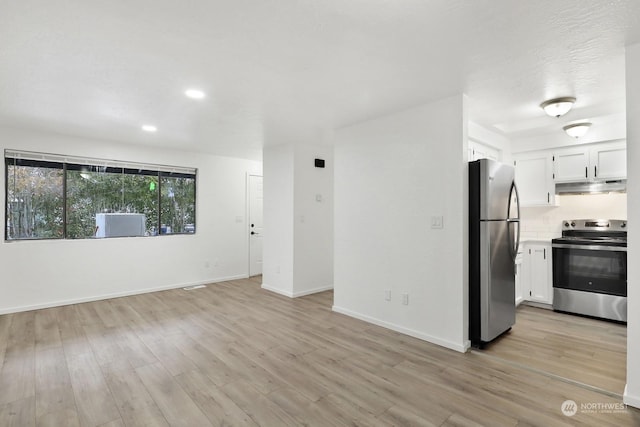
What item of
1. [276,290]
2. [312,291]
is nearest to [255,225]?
[276,290]

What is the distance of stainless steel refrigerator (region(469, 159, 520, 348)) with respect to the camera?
302cm

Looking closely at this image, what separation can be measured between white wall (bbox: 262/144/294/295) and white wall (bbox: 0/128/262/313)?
106 cm

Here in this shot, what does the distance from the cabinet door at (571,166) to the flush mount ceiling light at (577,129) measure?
43cm

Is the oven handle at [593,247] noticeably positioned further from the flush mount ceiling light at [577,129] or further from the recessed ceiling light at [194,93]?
the recessed ceiling light at [194,93]

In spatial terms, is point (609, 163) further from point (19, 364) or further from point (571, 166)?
point (19, 364)

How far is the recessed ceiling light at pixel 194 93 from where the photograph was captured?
293 centimetres

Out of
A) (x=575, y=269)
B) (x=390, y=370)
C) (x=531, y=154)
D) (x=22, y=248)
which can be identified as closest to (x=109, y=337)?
(x=22, y=248)

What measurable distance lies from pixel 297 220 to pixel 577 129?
12.5 ft

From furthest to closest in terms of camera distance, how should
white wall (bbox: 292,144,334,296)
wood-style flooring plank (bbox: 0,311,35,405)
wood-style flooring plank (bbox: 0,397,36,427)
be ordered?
white wall (bbox: 292,144,334,296) → wood-style flooring plank (bbox: 0,311,35,405) → wood-style flooring plank (bbox: 0,397,36,427)

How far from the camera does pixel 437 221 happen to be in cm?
317

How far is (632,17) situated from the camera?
1.81m

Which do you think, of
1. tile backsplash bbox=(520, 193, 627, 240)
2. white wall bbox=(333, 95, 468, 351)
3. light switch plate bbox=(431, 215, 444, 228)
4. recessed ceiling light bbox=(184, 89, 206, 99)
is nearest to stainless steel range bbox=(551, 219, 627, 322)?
tile backsplash bbox=(520, 193, 627, 240)

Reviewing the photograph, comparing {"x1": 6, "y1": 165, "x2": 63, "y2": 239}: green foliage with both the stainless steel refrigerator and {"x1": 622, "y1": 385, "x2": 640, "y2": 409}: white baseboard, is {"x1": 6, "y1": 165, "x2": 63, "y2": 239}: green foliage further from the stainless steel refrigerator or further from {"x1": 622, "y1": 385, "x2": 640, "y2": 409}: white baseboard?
{"x1": 622, "y1": 385, "x2": 640, "y2": 409}: white baseboard

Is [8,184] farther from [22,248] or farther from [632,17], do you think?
[632,17]
